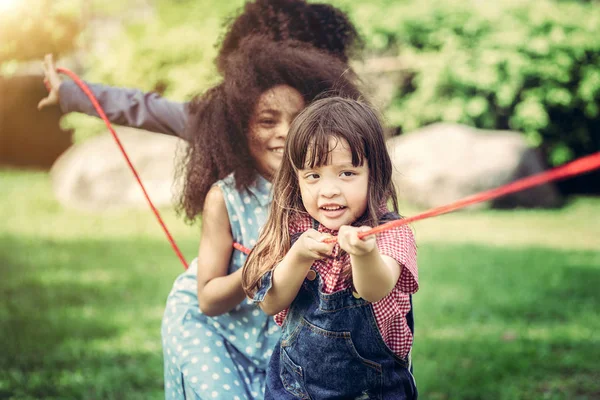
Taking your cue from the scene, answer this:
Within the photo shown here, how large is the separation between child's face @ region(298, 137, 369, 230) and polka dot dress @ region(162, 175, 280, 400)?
51 centimetres

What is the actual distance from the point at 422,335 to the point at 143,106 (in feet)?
8.10

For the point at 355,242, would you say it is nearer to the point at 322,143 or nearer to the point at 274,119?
the point at 322,143

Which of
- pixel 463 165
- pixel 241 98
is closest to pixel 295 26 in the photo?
pixel 241 98

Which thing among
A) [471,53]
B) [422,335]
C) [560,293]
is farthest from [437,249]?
[471,53]

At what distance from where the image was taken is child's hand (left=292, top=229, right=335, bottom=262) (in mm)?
1513

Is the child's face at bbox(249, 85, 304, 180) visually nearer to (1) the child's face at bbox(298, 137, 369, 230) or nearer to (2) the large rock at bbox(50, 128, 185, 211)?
(1) the child's face at bbox(298, 137, 369, 230)

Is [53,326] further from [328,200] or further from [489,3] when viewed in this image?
[489,3]

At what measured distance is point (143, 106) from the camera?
2625 millimetres

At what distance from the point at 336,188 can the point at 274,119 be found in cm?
58

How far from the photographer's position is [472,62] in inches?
342

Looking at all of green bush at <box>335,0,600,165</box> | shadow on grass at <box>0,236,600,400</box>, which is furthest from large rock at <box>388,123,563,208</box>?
shadow on grass at <box>0,236,600,400</box>

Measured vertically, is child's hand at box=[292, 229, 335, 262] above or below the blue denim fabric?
above

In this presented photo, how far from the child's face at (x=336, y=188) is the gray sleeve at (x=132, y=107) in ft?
3.26

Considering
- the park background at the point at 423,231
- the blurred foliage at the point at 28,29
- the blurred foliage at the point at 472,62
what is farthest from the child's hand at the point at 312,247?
the blurred foliage at the point at 472,62
